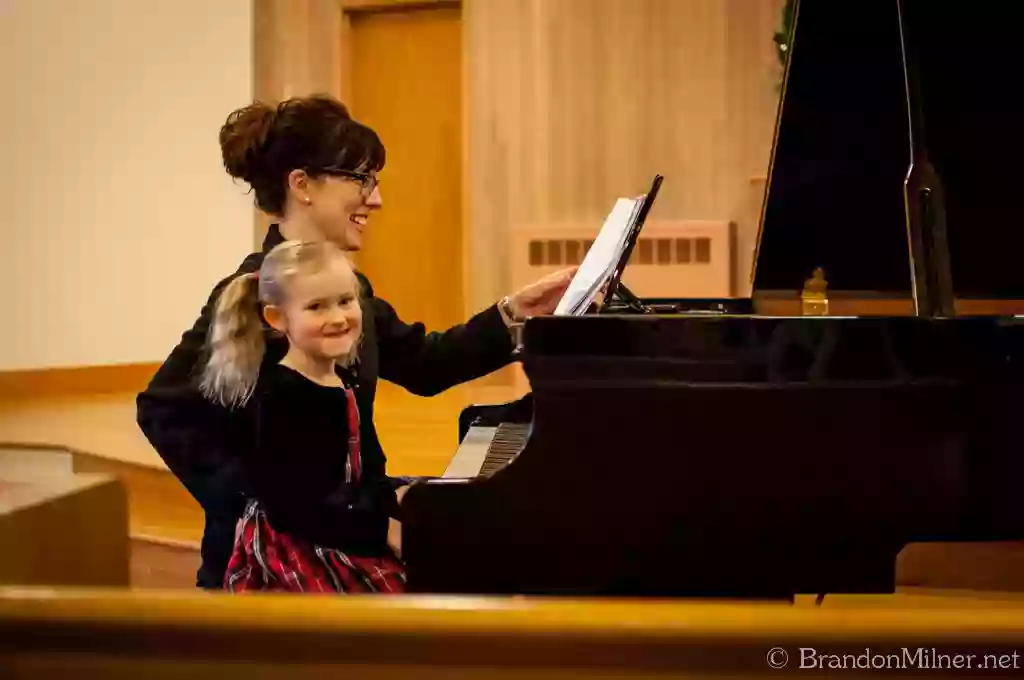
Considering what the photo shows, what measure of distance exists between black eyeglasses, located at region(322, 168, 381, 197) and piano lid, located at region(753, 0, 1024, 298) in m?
0.70

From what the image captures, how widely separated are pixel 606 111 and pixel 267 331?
10.7ft

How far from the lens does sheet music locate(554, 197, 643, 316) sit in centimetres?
126

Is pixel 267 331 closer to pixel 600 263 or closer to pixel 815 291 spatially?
pixel 600 263

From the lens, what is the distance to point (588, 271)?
4.47 feet

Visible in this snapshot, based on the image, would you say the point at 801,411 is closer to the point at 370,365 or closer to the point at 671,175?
the point at 370,365

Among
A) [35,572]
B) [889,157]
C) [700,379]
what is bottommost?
[35,572]

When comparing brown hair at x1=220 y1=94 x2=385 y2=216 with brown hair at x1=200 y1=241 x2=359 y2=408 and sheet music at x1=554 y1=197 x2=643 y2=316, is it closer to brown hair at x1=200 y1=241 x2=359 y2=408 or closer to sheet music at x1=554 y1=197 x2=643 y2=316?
brown hair at x1=200 y1=241 x2=359 y2=408

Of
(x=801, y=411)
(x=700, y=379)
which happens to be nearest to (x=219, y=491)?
(x=700, y=379)

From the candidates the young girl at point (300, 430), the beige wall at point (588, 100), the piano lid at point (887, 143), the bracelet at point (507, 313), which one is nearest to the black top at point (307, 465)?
the young girl at point (300, 430)

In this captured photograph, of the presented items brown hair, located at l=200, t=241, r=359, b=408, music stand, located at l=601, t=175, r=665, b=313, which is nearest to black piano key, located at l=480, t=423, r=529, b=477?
music stand, located at l=601, t=175, r=665, b=313

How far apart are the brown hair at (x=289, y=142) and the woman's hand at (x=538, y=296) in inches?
14.7

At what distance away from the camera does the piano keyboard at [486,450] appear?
1335 mm

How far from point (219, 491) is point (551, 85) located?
3.36 meters

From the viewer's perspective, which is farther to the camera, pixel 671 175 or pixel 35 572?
pixel 671 175
